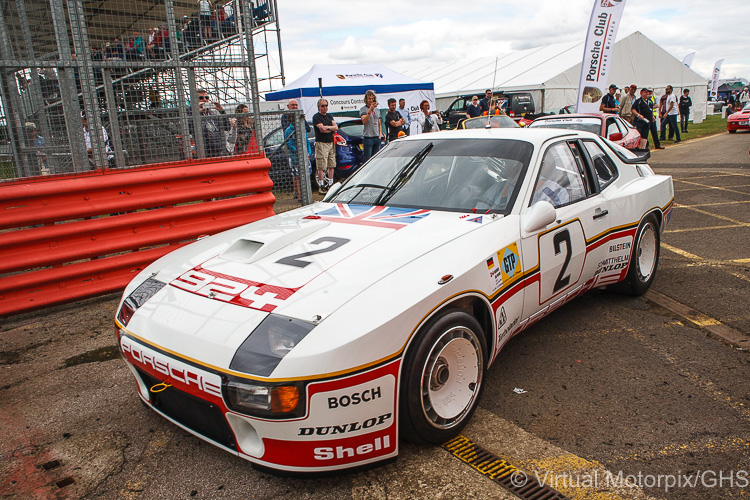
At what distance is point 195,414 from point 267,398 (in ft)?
1.50

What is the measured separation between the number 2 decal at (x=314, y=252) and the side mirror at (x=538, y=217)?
1014 mm

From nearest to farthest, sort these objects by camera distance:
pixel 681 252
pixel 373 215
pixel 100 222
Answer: pixel 373 215, pixel 100 222, pixel 681 252

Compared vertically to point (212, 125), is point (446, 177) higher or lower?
lower

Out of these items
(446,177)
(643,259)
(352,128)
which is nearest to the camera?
(446,177)

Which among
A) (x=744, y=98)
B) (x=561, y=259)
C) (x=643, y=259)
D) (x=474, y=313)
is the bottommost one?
(x=643, y=259)

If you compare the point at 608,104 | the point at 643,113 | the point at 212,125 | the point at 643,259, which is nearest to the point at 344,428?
the point at 643,259

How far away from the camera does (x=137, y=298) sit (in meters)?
2.75

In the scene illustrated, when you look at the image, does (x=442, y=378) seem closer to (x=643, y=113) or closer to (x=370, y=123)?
(x=370, y=123)

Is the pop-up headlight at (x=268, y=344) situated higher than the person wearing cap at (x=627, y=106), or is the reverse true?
the person wearing cap at (x=627, y=106)

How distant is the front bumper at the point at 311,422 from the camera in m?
2.06

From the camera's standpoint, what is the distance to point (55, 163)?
4891 millimetres

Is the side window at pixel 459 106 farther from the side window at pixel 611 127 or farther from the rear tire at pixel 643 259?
the rear tire at pixel 643 259

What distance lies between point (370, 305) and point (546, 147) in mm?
1974

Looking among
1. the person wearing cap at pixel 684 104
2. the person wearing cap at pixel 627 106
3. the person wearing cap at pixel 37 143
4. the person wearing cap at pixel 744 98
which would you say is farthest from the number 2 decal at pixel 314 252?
the person wearing cap at pixel 744 98
